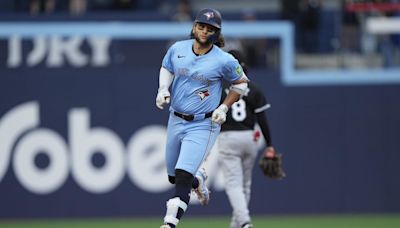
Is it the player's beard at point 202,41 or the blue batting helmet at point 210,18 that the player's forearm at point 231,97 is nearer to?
the player's beard at point 202,41

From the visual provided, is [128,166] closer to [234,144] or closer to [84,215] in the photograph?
[84,215]

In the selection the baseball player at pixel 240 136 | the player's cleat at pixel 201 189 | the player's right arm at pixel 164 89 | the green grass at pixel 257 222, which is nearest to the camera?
the player's right arm at pixel 164 89

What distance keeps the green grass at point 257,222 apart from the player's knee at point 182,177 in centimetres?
404

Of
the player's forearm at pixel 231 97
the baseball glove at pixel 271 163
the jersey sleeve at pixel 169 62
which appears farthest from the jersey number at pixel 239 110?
the jersey sleeve at pixel 169 62

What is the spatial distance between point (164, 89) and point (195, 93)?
36 centimetres

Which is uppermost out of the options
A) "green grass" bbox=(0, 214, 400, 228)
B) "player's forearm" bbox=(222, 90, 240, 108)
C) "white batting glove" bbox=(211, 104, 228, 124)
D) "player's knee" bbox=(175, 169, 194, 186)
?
"player's forearm" bbox=(222, 90, 240, 108)

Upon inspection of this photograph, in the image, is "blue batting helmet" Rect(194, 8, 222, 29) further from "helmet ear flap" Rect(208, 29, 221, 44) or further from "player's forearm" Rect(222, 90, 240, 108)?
"player's forearm" Rect(222, 90, 240, 108)

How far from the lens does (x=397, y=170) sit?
15898mm

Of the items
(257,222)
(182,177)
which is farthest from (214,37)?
(257,222)

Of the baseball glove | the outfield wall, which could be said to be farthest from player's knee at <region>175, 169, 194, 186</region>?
the outfield wall

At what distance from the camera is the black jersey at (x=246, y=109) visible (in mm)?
12172

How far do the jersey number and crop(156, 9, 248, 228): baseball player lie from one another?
5.20ft

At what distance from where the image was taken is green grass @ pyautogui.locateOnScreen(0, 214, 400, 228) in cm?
1433

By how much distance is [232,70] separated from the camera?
1042 cm
